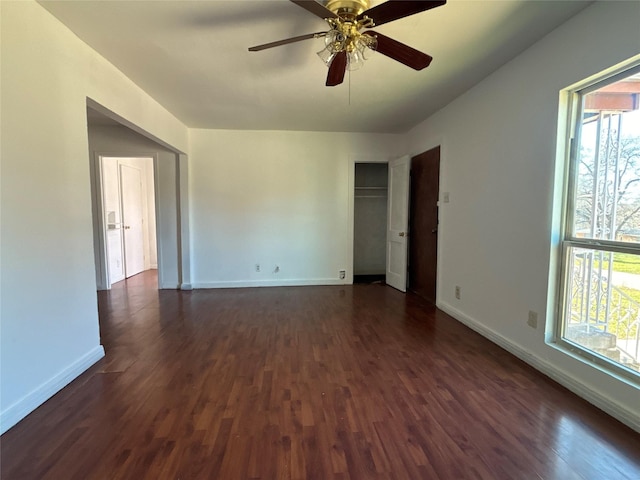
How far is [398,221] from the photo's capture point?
453cm

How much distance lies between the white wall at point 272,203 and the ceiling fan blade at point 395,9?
3077 millimetres

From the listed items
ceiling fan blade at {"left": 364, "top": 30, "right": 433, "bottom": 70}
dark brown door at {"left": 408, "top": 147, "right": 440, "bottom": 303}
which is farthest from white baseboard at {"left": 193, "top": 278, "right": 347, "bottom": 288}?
ceiling fan blade at {"left": 364, "top": 30, "right": 433, "bottom": 70}

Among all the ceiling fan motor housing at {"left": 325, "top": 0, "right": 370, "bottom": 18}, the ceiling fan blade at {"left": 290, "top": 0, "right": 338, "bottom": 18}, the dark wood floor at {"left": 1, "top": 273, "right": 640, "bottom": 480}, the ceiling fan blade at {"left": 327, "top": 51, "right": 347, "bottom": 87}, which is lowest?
the dark wood floor at {"left": 1, "top": 273, "right": 640, "bottom": 480}

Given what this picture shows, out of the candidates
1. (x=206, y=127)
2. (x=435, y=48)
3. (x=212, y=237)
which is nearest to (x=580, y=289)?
(x=435, y=48)

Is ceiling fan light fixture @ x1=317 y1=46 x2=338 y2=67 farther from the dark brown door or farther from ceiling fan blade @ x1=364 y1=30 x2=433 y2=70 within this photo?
the dark brown door

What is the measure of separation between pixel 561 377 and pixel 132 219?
648 centimetres

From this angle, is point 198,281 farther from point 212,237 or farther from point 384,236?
point 384,236

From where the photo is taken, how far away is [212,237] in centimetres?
462

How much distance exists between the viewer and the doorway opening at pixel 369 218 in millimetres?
5527

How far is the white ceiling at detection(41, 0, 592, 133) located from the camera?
1855 millimetres

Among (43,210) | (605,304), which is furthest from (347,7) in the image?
(605,304)

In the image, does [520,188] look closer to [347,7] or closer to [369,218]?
[347,7]

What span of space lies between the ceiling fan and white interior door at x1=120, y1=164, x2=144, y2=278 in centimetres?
479

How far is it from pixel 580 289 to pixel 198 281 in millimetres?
4517
